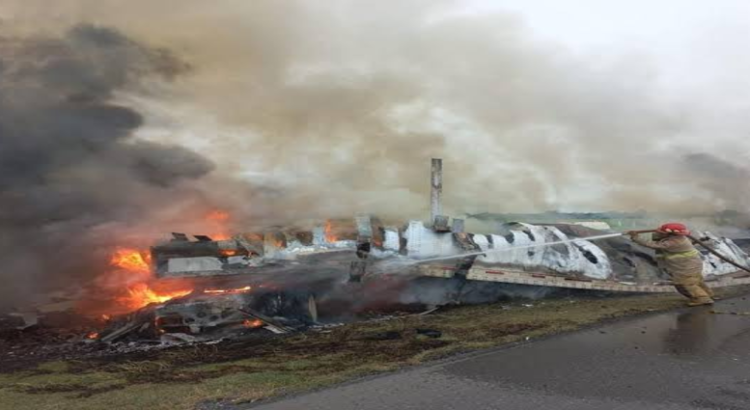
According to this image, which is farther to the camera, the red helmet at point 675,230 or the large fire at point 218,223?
the large fire at point 218,223

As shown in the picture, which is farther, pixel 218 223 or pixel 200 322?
pixel 218 223

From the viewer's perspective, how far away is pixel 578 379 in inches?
147

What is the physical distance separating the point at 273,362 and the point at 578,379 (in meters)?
2.69

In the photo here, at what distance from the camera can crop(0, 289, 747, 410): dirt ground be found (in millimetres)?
3818

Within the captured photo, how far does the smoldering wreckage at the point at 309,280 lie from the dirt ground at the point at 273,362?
2.58 ft

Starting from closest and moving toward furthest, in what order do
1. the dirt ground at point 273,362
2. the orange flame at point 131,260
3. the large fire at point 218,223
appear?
the dirt ground at point 273,362
the orange flame at point 131,260
the large fire at point 218,223

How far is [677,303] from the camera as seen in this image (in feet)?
22.8

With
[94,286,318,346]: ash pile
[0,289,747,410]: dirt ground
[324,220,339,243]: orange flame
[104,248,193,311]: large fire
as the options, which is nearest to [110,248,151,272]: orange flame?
[104,248,193,311]: large fire

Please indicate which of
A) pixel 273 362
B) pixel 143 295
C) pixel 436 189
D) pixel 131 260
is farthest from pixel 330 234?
pixel 273 362

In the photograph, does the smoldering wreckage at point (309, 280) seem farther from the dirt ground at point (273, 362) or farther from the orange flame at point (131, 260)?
the dirt ground at point (273, 362)

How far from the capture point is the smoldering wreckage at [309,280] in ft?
22.5

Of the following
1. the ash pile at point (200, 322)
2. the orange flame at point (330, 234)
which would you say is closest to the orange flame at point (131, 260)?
the ash pile at point (200, 322)

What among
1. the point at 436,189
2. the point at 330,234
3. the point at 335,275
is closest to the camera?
the point at 335,275

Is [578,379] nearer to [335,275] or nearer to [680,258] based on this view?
[680,258]
